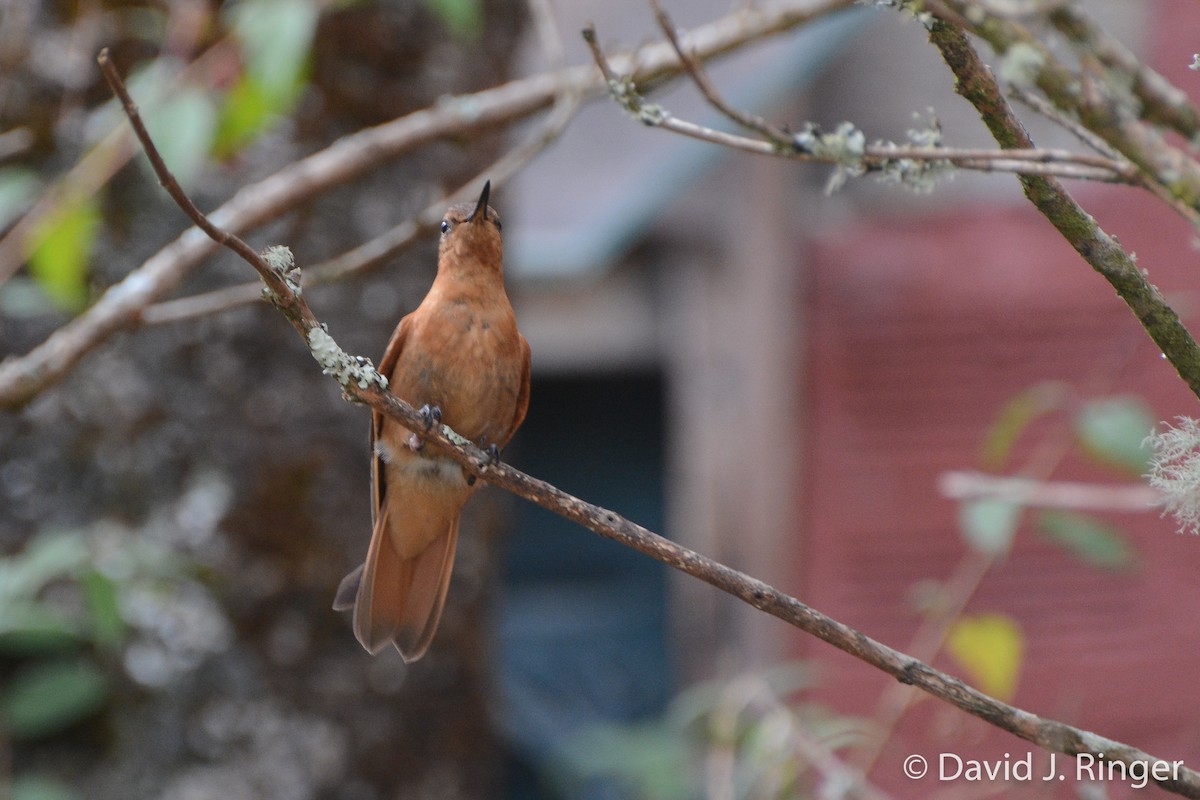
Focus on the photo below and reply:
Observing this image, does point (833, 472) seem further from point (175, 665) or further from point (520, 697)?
point (175, 665)

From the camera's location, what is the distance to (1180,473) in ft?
3.29

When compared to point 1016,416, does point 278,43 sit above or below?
above

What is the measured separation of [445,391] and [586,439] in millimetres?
2890

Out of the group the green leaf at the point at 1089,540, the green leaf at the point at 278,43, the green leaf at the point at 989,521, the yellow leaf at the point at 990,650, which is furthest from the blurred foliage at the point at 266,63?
→ the green leaf at the point at 1089,540

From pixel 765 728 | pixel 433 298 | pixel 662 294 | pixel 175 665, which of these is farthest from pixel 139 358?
pixel 662 294

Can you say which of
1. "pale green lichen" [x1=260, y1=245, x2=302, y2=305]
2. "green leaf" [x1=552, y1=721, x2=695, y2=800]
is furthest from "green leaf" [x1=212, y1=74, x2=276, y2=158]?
"green leaf" [x1=552, y1=721, x2=695, y2=800]

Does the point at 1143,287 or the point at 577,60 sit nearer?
the point at 1143,287

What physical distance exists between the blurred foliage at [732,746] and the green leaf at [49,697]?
1326mm

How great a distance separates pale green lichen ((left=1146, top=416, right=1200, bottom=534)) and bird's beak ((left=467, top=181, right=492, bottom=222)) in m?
1.49

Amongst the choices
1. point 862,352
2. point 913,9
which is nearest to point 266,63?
point 913,9

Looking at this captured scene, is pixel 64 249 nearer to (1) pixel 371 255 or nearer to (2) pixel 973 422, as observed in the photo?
(1) pixel 371 255

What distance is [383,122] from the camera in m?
3.20

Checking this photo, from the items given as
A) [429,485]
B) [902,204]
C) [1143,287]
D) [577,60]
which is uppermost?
[577,60]

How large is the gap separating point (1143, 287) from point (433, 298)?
158cm
